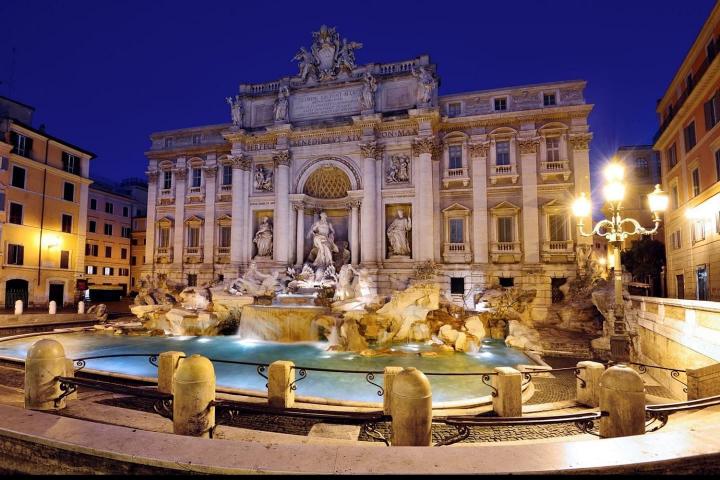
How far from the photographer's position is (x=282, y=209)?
79.7ft

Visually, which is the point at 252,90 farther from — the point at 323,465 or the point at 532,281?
the point at 323,465

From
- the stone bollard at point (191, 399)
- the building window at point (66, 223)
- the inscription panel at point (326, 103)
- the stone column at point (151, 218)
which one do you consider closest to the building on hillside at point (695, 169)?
the inscription panel at point (326, 103)

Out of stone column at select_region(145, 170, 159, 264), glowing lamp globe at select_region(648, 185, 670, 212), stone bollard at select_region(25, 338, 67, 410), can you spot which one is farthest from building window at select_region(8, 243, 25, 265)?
glowing lamp globe at select_region(648, 185, 670, 212)

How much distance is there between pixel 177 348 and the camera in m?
13.7

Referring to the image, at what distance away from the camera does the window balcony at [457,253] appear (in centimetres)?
2198


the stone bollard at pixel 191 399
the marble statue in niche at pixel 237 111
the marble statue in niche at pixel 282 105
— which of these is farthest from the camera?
the marble statue in niche at pixel 237 111

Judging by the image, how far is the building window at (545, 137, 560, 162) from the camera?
850 inches

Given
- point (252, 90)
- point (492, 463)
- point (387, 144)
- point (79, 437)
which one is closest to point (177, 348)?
point (79, 437)

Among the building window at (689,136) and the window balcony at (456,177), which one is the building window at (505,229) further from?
the building window at (689,136)

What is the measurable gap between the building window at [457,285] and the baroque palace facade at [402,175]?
0.27 ft

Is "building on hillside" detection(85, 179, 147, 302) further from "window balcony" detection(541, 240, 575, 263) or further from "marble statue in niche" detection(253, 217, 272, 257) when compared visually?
"window balcony" detection(541, 240, 575, 263)

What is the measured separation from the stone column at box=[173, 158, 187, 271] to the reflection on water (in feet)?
37.9

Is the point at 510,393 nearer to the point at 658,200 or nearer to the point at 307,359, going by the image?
the point at 658,200

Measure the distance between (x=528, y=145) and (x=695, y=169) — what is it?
8343mm
